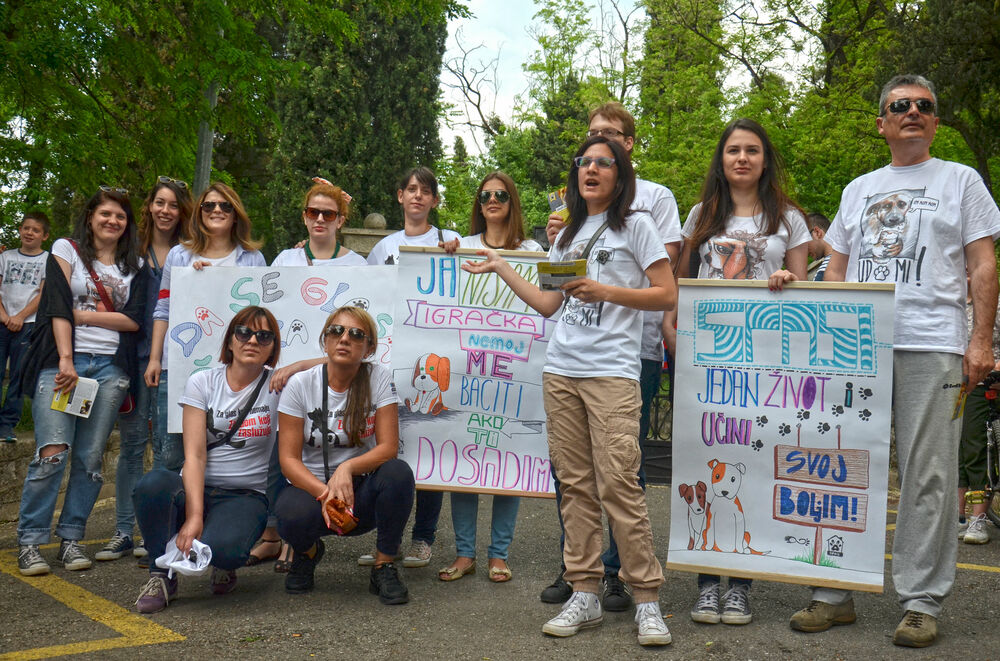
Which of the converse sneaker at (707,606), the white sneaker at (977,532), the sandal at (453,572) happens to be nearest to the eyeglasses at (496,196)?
the sandal at (453,572)

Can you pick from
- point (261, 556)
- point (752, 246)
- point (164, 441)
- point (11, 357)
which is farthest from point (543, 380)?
point (11, 357)

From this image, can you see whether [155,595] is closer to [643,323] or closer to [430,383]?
[430,383]

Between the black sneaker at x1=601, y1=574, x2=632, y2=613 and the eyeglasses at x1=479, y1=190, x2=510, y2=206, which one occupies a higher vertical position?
the eyeglasses at x1=479, y1=190, x2=510, y2=206

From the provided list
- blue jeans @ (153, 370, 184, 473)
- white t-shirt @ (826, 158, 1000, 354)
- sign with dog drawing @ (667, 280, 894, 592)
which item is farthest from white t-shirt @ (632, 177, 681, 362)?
blue jeans @ (153, 370, 184, 473)

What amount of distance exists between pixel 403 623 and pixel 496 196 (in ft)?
7.71

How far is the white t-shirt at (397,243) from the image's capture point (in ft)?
18.8

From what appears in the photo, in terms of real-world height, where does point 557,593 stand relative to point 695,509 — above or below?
below

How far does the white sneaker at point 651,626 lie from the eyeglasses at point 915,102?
Answer: 2362 millimetres

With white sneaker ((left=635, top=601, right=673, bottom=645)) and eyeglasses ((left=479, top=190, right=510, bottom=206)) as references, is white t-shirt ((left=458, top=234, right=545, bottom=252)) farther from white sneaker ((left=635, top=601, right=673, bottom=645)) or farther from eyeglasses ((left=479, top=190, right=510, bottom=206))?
white sneaker ((left=635, top=601, right=673, bottom=645))

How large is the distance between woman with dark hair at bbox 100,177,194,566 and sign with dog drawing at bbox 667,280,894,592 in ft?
10.5

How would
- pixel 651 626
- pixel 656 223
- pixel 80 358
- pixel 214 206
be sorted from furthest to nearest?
pixel 214 206, pixel 80 358, pixel 656 223, pixel 651 626

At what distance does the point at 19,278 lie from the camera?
868 centimetres

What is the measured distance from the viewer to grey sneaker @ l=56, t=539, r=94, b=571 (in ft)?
17.2

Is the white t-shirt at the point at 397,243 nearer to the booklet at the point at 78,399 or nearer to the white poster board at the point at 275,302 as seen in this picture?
the white poster board at the point at 275,302
